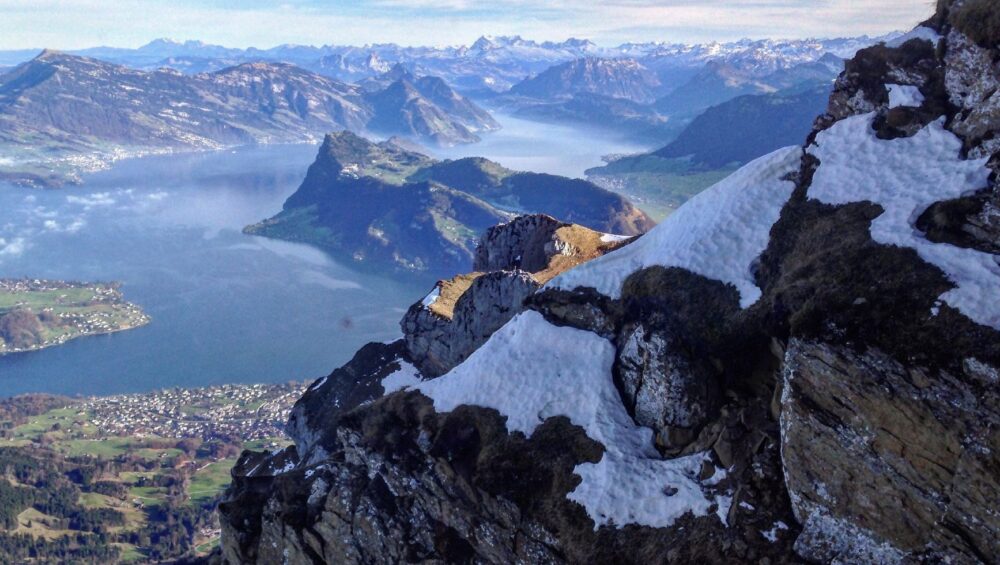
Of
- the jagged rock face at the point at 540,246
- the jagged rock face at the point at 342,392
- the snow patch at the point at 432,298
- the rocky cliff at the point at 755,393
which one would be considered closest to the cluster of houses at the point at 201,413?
the jagged rock face at the point at 342,392

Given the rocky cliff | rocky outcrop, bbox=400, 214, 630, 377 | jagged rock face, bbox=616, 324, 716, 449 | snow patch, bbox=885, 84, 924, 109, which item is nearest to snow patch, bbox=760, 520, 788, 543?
the rocky cliff

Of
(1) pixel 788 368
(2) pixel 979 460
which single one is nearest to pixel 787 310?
(1) pixel 788 368

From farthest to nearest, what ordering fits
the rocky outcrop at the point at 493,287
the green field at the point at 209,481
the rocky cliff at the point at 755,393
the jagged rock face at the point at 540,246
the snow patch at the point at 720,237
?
the green field at the point at 209,481
the jagged rock face at the point at 540,246
the rocky outcrop at the point at 493,287
the snow patch at the point at 720,237
the rocky cliff at the point at 755,393

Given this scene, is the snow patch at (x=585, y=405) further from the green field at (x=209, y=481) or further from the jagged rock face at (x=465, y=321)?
the green field at (x=209, y=481)

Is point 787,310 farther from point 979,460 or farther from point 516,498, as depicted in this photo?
point 516,498

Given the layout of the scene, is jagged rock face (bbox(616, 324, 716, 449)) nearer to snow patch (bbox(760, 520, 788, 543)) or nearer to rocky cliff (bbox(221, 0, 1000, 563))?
rocky cliff (bbox(221, 0, 1000, 563))

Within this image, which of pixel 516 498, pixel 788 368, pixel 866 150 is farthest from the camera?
pixel 866 150

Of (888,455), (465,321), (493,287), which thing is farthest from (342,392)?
(888,455)
